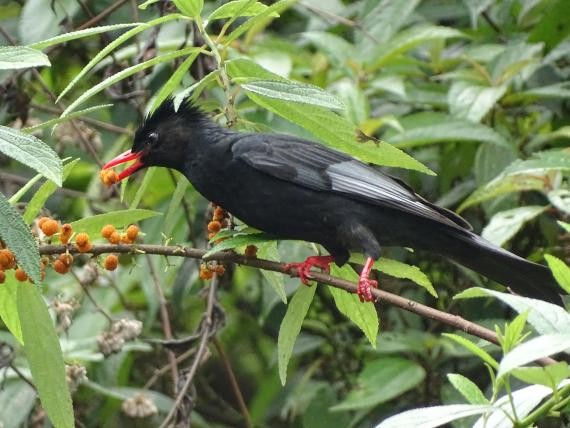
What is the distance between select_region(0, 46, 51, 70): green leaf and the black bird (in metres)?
1.02

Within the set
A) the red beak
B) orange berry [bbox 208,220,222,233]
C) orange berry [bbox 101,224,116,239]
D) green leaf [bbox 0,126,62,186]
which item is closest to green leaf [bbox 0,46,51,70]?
green leaf [bbox 0,126,62,186]

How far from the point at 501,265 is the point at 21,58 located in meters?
1.75

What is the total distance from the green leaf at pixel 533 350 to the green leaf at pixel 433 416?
9.7 inches

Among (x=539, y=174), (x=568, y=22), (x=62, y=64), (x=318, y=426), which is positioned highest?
(x=568, y=22)

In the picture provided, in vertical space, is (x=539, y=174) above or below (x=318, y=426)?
above

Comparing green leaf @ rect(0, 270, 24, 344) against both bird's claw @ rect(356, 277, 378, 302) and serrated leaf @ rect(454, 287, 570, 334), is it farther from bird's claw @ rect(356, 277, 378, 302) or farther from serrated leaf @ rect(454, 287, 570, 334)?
serrated leaf @ rect(454, 287, 570, 334)

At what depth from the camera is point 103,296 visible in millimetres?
5547

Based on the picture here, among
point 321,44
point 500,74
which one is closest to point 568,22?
point 500,74

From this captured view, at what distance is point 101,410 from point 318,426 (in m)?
1.16

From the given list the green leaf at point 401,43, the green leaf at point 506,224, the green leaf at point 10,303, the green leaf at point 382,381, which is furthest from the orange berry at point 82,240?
the green leaf at point 401,43

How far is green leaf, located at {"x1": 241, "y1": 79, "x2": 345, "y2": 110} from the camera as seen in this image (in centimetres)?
265

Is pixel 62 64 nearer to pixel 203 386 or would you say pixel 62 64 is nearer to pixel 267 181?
pixel 203 386

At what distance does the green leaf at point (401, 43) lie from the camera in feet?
15.5

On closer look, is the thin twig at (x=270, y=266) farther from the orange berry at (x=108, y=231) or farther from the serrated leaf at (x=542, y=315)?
the serrated leaf at (x=542, y=315)
